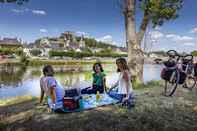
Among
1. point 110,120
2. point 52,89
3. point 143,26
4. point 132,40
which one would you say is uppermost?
point 143,26

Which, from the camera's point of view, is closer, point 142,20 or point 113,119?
point 113,119

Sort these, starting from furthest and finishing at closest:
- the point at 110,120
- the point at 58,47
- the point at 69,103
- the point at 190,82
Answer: the point at 58,47
the point at 190,82
the point at 69,103
the point at 110,120

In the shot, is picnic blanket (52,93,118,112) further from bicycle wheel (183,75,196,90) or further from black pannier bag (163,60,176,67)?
bicycle wheel (183,75,196,90)

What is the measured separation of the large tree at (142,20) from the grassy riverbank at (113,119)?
6.56 metres

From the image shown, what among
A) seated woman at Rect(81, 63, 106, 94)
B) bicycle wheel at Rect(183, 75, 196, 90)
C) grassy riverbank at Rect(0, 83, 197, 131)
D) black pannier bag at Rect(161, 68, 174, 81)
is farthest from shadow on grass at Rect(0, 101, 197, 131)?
bicycle wheel at Rect(183, 75, 196, 90)

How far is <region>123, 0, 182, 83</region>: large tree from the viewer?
48.4ft

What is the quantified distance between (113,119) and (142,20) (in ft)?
33.0

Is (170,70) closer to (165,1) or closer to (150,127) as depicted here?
(150,127)

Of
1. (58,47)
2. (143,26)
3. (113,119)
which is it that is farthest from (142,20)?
(58,47)

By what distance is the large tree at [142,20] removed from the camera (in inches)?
580

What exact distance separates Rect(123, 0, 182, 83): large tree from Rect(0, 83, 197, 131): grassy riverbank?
6563mm

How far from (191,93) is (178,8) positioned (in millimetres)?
6572

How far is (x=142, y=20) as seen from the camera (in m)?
16.0

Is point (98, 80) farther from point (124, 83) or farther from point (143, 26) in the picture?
point (143, 26)
